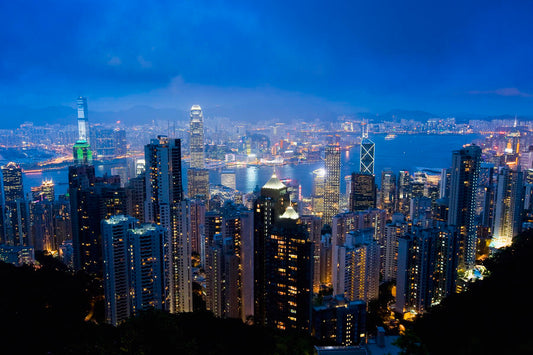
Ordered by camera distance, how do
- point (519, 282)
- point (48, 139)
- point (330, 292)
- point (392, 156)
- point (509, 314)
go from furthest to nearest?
point (392, 156) → point (48, 139) → point (330, 292) → point (519, 282) → point (509, 314)

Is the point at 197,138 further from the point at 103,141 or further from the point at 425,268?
the point at 425,268

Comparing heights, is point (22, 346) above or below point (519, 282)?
below

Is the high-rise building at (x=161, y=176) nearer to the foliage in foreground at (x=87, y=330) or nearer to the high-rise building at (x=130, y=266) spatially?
the foliage in foreground at (x=87, y=330)

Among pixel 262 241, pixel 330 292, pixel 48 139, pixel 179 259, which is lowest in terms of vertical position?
pixel 330 292

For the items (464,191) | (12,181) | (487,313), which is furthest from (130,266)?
(12,181)

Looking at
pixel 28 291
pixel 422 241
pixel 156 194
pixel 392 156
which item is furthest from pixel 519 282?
pixel 392 156

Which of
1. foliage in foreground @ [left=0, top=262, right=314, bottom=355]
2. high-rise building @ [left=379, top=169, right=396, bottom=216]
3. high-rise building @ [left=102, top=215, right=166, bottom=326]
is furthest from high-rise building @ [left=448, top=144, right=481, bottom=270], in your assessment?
high-rise building @ [left=102, top=215, right=166, bottom=326]

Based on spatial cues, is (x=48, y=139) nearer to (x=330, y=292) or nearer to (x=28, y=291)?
(x=28, y=291)
